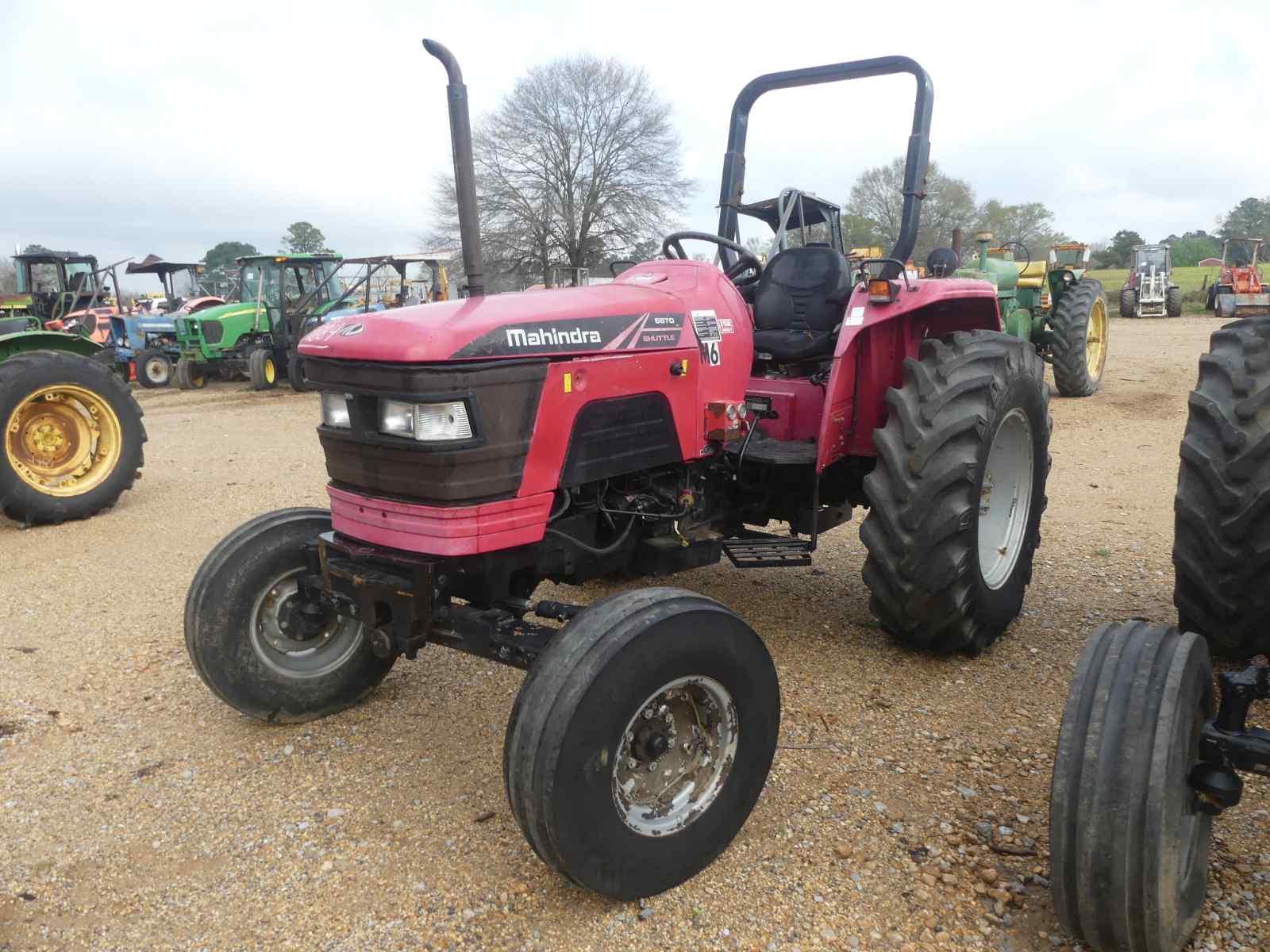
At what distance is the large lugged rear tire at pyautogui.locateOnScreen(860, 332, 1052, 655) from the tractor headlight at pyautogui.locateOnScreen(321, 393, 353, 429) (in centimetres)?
184

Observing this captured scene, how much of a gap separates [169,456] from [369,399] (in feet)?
24.0

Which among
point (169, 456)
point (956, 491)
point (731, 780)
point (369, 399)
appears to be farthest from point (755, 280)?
point (169, 456)

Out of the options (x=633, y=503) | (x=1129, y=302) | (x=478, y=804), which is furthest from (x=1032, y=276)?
(x=1129, y=302)

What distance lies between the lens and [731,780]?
8.00 feet

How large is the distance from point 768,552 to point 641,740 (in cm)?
137

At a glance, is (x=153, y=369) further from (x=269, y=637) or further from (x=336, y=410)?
(x=336, y=410)

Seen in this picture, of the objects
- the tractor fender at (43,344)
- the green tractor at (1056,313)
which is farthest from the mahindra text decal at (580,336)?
the green tractor at (1056,313)

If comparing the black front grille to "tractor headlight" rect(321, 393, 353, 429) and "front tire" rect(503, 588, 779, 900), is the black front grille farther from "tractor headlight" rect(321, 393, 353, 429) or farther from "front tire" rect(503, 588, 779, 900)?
"front tire" rect(503, 588, 779, 900)

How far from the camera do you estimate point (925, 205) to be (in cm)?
2564

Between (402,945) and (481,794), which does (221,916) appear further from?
(481,794)

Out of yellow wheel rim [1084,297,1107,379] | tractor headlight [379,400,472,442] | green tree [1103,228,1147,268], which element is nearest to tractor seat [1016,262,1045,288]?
yellow wheel rim [1084,297,1107,379]

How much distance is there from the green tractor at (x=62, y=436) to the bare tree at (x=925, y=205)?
2188 centimetres

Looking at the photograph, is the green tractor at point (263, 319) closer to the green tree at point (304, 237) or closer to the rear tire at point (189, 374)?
the rear tire at point (189, 374)

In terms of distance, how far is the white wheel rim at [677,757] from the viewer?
232 centimetres
